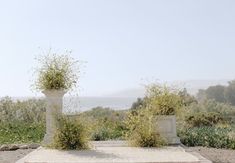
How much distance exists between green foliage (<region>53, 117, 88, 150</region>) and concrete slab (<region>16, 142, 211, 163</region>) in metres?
0.27

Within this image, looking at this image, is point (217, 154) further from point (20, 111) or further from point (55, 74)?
point (20, 111)

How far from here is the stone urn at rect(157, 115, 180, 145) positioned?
33.4 ft

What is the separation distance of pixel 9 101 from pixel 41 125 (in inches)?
218

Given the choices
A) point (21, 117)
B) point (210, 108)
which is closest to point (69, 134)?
point (21, 117)

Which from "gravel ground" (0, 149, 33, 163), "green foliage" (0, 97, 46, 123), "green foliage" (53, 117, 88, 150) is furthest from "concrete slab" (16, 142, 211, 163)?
"green foliage" (0, 97, 46, 123)

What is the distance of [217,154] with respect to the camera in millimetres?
9516

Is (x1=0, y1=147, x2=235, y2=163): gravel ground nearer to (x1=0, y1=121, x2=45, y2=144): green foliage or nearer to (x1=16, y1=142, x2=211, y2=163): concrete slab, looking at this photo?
(x1=16, y1=142, x2=211, y2=163): concrete slab

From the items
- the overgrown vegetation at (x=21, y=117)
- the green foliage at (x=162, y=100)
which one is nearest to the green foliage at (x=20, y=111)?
the overgrown vegetation at (x=21, y=117)

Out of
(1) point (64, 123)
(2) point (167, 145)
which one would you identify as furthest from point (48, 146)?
(2) point (167, 145)

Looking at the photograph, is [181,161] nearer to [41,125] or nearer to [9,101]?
[41,125]

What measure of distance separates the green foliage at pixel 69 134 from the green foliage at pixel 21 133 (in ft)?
9.41

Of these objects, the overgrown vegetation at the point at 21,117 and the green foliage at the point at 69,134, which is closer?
the green foliage at the point at 69,134

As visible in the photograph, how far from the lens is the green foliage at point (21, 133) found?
1210 centimetres

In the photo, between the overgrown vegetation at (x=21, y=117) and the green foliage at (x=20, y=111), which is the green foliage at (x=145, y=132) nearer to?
the overgrown vegetation at (x=21, y=117)
